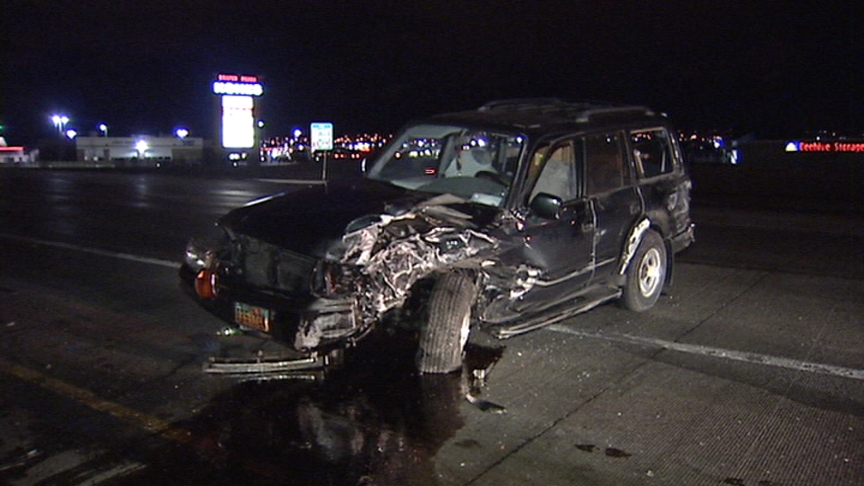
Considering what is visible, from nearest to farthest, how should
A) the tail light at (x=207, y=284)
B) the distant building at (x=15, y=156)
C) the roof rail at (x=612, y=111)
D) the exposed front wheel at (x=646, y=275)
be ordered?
the tail light at (x=207, y=284)
the roof rail at (x=612, y=111)
the exposed front wheel at (x=646, y=275)
the distant building at (x=15, y=156)

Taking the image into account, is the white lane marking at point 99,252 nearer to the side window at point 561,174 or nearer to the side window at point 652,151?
the side window at point 561,174

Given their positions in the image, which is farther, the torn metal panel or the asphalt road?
the torn metal panel

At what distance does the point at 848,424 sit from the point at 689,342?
1.88m

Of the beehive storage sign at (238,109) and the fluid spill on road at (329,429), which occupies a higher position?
the beehive storage sign at (238,109)

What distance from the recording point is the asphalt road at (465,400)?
177 inches

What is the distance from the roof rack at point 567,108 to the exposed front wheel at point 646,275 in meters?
1.23

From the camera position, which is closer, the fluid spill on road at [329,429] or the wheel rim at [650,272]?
the fluid spill on road at [329,429]

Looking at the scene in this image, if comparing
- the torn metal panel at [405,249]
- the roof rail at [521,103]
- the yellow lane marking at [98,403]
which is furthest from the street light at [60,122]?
the torn metal panel at [405,249]

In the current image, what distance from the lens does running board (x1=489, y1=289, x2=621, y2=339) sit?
632 centimetres

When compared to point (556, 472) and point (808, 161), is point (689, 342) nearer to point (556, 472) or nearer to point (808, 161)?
point (556, 472)

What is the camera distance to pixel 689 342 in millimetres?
6926

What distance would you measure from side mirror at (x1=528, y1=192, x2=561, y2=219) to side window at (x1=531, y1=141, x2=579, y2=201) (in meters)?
0.47

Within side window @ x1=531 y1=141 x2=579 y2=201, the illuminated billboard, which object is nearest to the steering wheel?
side window @ x1=531 y1=141 x2=579 y2=201

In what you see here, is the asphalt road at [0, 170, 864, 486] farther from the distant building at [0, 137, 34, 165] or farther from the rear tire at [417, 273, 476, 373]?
the distant building at [0, 137, 34, 165]
